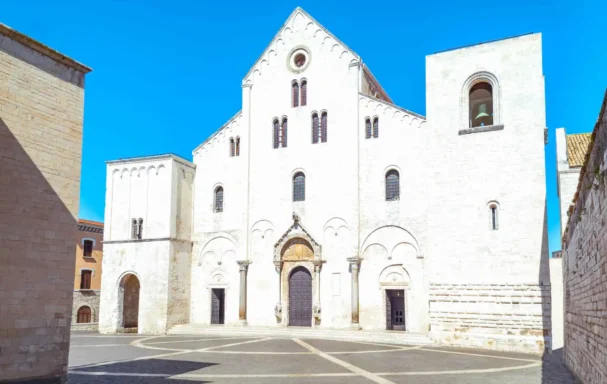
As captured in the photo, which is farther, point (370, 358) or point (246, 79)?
point (246, 79)

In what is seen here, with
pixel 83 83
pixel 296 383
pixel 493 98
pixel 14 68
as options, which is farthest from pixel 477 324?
pixel 14 68

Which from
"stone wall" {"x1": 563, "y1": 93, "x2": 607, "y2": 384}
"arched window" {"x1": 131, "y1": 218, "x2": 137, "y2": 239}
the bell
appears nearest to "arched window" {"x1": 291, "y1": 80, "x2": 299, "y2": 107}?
the bell

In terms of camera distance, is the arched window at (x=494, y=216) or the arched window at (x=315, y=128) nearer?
the arched window at (x=494, y=216)

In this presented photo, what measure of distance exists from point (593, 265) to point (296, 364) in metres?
9.43

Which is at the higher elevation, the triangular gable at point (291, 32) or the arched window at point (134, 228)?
the triangular gable at point (291, 32)

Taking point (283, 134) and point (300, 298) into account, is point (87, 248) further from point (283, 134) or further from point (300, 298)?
point (300, 298)

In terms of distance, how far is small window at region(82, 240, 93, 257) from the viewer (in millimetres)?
40188

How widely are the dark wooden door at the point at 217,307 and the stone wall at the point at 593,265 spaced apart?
1935 centimetres

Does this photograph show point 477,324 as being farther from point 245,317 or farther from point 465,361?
point 245,317

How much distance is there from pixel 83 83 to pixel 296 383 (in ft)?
27.6

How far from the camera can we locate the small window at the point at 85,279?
1549 inches

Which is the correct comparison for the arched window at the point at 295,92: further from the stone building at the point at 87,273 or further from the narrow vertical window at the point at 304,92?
the stone building at the point at 87,273

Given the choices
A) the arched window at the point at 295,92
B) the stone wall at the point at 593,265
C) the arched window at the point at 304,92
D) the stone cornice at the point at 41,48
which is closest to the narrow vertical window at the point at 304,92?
the arched window at the point at 304,92

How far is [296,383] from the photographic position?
13.1 meters
